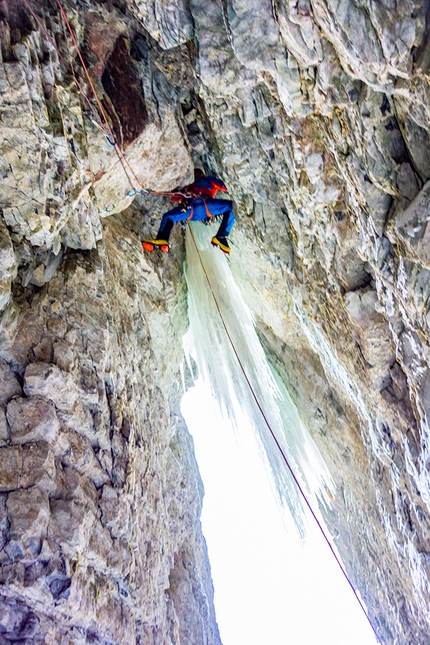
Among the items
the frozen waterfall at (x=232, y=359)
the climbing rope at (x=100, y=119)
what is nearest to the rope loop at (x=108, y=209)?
the climbing rope at (x=100, y=119)

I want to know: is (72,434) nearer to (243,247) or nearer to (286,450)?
(243,247)

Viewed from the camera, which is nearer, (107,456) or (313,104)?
(313,104)

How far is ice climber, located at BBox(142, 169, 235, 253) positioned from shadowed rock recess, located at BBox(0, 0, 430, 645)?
0.23 metres

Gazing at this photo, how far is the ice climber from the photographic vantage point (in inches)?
244

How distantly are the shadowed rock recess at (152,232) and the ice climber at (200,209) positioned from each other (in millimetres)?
235

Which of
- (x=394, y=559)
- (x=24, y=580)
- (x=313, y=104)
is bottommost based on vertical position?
(x=394, y=559)

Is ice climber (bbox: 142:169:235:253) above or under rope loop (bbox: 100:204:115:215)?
above

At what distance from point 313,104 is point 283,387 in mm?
6699

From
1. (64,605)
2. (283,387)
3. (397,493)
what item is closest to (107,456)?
(64,605)

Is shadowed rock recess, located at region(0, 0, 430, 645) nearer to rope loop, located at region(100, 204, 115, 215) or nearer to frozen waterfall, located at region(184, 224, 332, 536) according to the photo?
rope loop, located at region(100, 204, 115, 215)

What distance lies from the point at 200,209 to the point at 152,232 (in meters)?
1.15

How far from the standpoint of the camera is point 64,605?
393 centimetres

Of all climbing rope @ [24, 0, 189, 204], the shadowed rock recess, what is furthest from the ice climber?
climbing rope @ [24, 0, 189, 204]

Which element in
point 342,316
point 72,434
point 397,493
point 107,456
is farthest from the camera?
point 397,493
